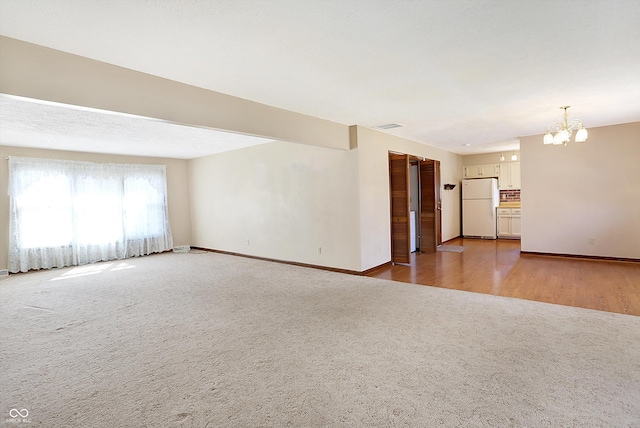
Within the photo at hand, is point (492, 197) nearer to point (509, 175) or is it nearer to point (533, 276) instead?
point (509, 175)

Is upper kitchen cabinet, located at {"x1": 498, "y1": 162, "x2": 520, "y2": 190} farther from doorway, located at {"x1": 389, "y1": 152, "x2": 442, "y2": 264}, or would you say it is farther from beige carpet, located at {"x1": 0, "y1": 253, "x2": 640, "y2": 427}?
beige carpet, located at {"x1": 0, "y1": 253, "x2": 640, "y2": 427}

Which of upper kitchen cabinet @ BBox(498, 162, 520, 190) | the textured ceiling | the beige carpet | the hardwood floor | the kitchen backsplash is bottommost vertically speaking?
the beige carpet

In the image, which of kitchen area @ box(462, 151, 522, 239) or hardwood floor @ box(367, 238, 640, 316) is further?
kitchen area @ box(462, 151, 522, 239)

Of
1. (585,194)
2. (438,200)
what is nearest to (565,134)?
(585,194)

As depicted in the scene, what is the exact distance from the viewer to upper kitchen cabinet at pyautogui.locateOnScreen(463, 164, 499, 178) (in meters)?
8.96

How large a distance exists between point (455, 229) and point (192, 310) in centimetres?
770

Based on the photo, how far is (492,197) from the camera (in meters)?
8.60

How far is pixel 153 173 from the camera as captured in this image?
809 cm

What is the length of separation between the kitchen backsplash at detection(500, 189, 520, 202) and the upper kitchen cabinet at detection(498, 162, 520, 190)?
50cm

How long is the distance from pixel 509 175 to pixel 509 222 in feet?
4.36

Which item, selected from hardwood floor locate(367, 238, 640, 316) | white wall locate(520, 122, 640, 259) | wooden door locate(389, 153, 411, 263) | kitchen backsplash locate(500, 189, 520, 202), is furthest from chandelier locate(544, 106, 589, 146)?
kitchen backsplash locate(500, 189, 520, 202)

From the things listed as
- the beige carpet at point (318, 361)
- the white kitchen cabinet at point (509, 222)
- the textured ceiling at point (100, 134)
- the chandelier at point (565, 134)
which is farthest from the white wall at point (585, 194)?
the textured ceiling at point (100, 134)

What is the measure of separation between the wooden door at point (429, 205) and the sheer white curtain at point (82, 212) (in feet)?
21.8

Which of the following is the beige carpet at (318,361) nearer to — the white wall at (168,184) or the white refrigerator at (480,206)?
the white wall at (168,184)
